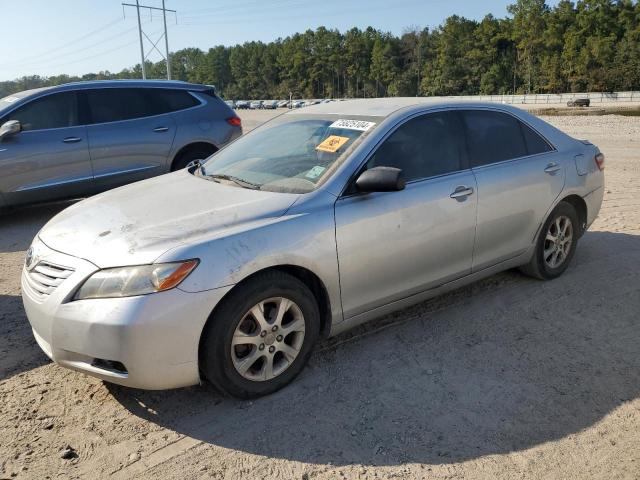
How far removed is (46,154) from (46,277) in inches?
182

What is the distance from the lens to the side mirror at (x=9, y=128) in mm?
6703

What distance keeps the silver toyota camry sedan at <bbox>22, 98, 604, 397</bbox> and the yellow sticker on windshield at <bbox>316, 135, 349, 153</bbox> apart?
0.05 feet

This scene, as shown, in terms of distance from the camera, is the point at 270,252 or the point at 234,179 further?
the point at 234,179

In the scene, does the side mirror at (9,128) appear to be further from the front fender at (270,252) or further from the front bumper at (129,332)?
the front fender at (270,252)

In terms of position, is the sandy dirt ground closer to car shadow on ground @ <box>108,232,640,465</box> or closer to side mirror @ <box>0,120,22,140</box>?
car shadow on ground @ <box>108,232,640,465</box>

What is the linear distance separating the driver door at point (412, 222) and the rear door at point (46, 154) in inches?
200

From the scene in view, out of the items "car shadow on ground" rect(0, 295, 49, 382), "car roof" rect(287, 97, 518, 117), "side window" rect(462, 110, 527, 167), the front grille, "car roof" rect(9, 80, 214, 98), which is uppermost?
"car roof" rect(9, 80, 214, 98)

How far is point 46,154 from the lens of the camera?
6.97 metres

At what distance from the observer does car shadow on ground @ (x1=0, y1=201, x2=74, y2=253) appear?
6.25m

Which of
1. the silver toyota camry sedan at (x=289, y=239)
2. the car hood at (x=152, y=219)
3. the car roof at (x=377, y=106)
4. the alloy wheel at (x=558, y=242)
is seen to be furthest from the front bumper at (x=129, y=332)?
the alloy wheel at (x=558, y=242)

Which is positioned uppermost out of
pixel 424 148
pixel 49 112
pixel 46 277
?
pixel 49 112

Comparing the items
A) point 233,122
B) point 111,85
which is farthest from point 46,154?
point 233,122

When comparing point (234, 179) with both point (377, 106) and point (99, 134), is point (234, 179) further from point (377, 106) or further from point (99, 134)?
point (99, 134)

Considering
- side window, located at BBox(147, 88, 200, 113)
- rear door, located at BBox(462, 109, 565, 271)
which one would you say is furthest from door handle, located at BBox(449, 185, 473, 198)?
side window, located at BBox(147, 88, 200, 113)
